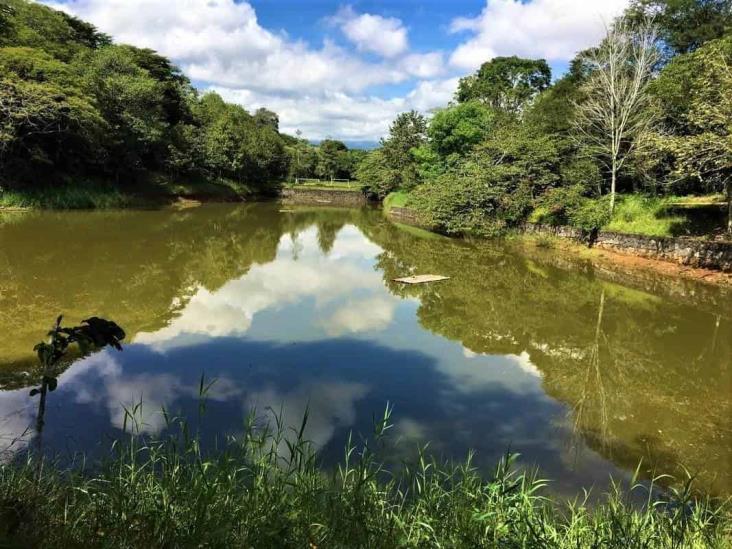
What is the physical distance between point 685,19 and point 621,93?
6493 millimetres

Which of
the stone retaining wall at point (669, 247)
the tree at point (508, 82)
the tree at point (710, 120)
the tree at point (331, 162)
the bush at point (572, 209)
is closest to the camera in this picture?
the tree at point (710, 120)

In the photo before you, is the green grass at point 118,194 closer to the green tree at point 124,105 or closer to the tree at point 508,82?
the green tree at point 124,105

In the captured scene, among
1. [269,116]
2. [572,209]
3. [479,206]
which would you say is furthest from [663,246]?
[269,116]

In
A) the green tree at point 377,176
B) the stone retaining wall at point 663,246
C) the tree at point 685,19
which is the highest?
the tree at point 685,19

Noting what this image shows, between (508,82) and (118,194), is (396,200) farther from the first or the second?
(118,194)

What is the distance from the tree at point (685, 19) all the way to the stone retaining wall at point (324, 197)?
31.4 m

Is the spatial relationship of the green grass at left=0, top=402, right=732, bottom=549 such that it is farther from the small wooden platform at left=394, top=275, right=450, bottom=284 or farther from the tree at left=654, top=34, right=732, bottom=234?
the tree at left=654, top=34, right=732, bottom=234

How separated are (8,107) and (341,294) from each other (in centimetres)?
1899

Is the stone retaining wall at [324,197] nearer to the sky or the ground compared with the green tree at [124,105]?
nearer to the ground

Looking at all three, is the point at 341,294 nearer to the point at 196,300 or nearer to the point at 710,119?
the point at 196,300

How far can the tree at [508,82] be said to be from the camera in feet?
142

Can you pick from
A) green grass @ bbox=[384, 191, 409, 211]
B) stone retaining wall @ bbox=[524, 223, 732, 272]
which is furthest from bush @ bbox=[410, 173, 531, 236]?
green grass @ bbox=[384, 191, 409, 211]

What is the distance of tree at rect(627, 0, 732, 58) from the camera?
20.9 metres

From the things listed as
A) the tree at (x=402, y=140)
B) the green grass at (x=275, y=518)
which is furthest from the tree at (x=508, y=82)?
the green grass at (x=275, y=518)
